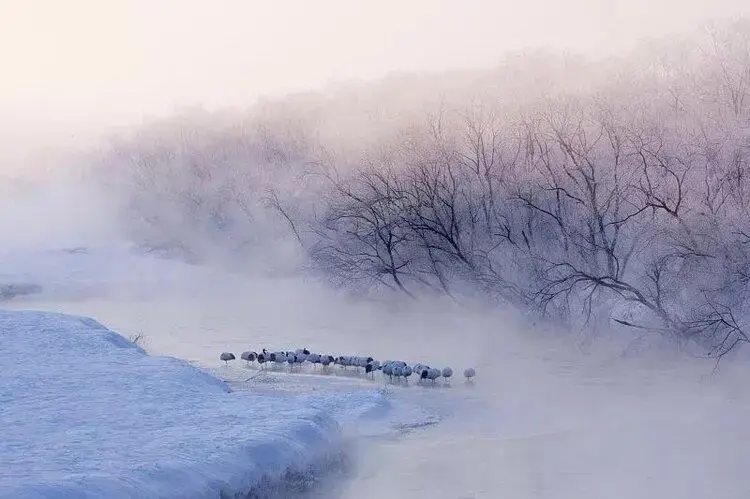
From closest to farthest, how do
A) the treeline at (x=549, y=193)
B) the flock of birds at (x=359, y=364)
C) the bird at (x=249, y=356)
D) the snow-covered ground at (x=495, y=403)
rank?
the snow-covered ground at (x=495, y=403)
the flock of birds at (x=359, y=364)
the bird at (x=249, y=356)
the treeline at (x=549, y=193)

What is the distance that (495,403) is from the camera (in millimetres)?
14438

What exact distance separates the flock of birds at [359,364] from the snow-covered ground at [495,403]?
0.26 metres

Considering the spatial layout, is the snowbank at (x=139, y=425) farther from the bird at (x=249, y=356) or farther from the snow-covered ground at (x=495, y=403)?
the bird at (x=249, y=356)

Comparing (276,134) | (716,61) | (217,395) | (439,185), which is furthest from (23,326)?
(276,134)

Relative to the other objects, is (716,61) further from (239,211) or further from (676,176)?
(239,211)

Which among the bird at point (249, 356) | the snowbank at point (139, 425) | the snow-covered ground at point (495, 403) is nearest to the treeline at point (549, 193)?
the snow-covered ground at point (495, 403)

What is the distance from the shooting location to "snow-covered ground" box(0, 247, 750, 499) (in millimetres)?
10453

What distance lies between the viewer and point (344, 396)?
1430cm

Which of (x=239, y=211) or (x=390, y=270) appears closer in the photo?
(x=390, y=270)

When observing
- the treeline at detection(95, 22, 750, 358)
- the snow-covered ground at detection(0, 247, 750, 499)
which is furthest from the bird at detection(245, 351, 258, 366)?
the treeline at detection(95, 22, 750, 358)

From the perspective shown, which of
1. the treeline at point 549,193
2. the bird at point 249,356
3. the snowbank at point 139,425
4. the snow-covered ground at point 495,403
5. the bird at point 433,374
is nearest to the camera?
the snowbank at point 139,425

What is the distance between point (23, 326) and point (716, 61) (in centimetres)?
1862

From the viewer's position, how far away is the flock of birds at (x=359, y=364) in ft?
52.4

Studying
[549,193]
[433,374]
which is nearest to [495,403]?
[433,374]
